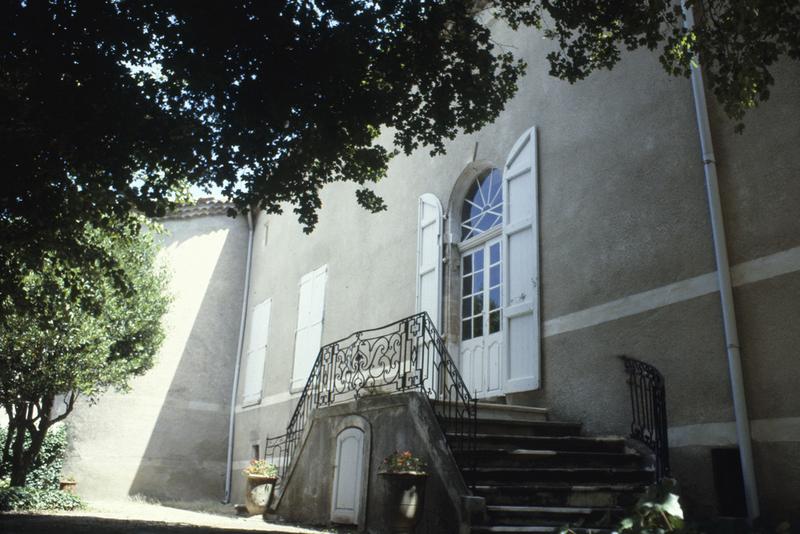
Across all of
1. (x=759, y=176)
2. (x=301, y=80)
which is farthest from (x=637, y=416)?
(x=301, y=80)

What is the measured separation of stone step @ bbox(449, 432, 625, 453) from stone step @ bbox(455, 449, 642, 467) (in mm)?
→ 195

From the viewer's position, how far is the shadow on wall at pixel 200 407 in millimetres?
14586

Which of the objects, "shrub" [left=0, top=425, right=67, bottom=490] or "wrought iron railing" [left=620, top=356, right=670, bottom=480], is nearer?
"wrought iron railing" [left=620, top=356, right=670, bottom=480]

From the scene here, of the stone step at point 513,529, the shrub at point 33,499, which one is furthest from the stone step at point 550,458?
the shrub at point 33,499

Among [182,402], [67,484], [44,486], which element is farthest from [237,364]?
[67,484]

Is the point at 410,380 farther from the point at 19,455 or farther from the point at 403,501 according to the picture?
the point at 19,455

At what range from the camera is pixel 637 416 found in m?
6.60

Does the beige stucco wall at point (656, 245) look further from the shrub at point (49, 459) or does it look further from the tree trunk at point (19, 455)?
the shrub at point (49, 459)

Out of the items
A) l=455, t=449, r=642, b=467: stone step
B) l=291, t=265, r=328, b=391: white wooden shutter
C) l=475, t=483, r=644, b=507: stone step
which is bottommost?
l=475, t=483, r=644, b=507: stone step

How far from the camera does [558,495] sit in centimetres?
575

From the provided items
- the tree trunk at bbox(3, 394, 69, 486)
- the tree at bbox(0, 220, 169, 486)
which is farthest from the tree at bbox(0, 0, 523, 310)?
the tree trunk at bbox(3, 394, 69, 486)

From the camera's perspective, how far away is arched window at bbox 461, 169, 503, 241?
9562mm

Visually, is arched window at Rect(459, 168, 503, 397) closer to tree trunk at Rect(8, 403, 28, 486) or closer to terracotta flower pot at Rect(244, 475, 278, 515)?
terracotta flower pot at Rect(244, 475, 278, 515)

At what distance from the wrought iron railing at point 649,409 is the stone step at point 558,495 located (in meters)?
0.42
